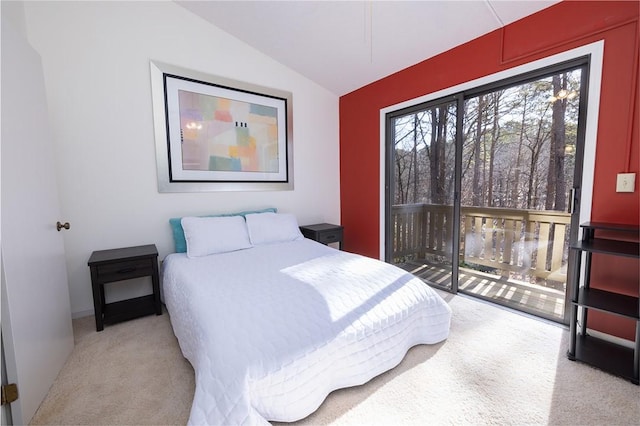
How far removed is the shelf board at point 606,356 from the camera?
1541 millimetres

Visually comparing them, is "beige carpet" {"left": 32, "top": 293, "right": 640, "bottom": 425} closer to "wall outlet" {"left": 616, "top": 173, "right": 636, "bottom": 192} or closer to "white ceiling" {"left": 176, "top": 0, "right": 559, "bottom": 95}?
"wall outlet" {"left": 616, "top": 173, "right": 636, "bottom": 192}

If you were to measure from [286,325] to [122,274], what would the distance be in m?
1.69

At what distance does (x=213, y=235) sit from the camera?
251 cm

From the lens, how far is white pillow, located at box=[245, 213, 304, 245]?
2.77m

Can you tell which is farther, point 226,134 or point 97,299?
point 226,134

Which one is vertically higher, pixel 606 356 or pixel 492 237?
pixel 492 237

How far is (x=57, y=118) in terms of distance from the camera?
7.07 ft

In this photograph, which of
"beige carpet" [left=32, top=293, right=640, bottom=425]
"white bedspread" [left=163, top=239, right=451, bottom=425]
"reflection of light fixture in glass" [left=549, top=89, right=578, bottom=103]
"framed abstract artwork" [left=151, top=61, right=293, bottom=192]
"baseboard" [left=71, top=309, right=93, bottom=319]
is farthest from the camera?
"framed abstract artwork" [left=151, top=61, right=293, bottom=192]

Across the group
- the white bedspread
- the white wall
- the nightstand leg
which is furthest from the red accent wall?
the nightstand leg

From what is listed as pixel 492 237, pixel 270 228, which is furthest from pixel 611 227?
pixel 270 228

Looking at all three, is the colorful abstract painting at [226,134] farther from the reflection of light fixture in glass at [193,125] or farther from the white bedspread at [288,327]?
the white bedspread at [288,327]

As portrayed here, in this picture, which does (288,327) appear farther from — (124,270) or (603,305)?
(603,305)

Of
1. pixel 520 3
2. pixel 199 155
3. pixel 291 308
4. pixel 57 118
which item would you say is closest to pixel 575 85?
pixel 520 3

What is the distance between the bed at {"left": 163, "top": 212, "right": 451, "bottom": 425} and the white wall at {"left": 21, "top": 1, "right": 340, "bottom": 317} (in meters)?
0.61
